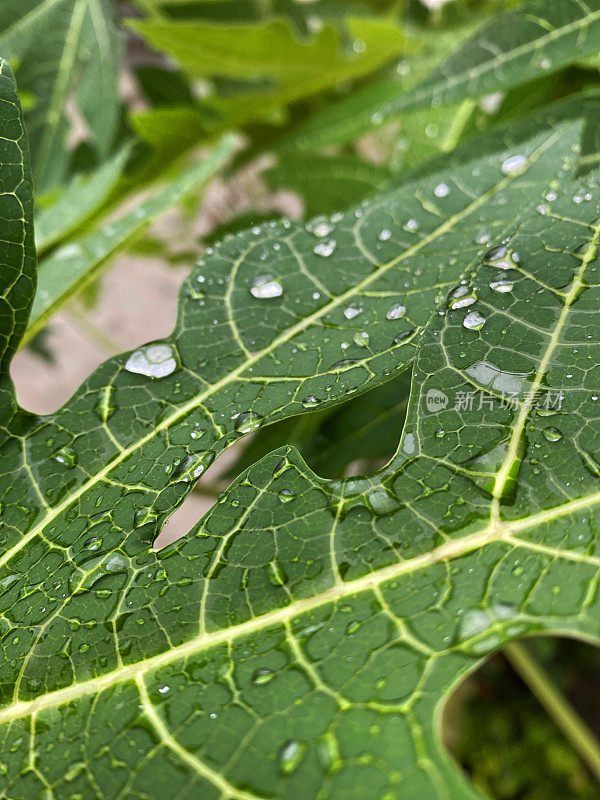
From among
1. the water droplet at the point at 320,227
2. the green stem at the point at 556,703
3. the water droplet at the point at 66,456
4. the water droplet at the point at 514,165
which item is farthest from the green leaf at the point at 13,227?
the green stem at the point at 556,703

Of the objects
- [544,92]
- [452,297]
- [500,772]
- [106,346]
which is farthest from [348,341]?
[500,772]

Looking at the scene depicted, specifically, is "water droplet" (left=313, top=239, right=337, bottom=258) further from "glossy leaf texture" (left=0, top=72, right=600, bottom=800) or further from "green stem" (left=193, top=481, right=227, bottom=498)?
"green stem" (left=193, top=481, right=227, bottom=498)

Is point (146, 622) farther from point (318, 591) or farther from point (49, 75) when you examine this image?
point (49, 75)

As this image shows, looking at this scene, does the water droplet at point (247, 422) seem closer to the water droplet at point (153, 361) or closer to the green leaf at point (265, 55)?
the water droplet at point (153, 361)

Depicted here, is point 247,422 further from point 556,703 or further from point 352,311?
point 556,703

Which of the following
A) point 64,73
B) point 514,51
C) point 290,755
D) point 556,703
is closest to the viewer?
point 290,755

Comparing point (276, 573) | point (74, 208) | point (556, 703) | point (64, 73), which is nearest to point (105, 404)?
point (276, 573)
